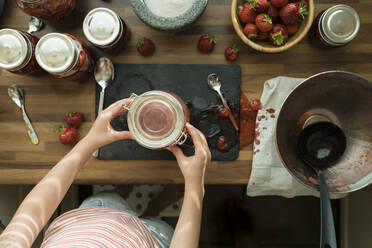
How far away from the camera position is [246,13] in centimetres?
68

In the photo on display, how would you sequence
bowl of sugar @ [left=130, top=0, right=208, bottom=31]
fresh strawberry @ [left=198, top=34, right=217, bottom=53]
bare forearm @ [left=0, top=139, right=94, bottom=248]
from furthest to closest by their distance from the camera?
fresh strawberry @ [left=198, top=34, right=217, bottom=53], bowl of sugar @ [left=130, top=0, right=208, bottom=31], bare forearm @ [left=0, top=139, right=94, bottom=248]

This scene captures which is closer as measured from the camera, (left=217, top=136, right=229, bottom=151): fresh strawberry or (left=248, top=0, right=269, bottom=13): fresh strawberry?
(left=248, top=0, right=269, bottom=13): fresh strawberry

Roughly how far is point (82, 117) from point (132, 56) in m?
0.23

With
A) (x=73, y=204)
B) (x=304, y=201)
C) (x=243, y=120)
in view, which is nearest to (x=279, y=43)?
(x=243, y=120)

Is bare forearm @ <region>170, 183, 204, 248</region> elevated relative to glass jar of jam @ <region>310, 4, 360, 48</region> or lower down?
lower down

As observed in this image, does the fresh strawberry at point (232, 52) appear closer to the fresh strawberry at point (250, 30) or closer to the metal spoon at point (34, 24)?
the fresh strawberry at point (250, 30)

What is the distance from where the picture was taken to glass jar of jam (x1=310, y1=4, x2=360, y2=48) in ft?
2.29

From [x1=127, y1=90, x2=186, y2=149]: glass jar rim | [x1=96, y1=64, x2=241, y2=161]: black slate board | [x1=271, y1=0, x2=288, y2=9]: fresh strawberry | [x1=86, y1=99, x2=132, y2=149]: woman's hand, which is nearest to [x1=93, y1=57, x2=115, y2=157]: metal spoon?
[x1=96, y1=64, x2=241, y2=161]: black slate board

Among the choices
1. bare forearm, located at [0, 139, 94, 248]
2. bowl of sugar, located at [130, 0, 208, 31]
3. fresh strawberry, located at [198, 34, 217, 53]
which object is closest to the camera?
bare forearm, located at [0, 139, 94, 248]

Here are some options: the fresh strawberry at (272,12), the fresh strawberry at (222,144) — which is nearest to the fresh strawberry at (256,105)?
the fresh strawberry at (222,144)

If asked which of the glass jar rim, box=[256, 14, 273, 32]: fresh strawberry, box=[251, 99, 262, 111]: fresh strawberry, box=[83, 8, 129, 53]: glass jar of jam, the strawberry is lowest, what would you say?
box=[251, 99, 262, 111]: fresh strawberry

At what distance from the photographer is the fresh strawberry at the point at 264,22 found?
0.67 meters

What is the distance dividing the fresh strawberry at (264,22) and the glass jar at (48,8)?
49 centimetres

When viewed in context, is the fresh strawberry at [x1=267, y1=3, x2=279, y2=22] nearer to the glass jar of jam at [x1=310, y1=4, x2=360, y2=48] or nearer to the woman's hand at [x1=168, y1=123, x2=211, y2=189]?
the glass jar of jam at [x1=310, y1=4, x2=360, y2=48]
